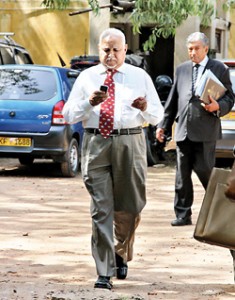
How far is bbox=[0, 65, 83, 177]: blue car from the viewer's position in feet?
54.2

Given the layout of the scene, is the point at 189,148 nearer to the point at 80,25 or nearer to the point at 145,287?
the point at 145,287

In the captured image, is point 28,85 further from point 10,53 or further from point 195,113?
point 195,113

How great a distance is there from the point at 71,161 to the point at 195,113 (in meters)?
6.17

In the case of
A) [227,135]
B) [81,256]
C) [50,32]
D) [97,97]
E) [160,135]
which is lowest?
[50,32]

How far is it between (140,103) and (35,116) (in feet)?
27.9

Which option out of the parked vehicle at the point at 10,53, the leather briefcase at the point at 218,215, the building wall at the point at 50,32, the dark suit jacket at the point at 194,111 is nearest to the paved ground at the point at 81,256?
the leather briefcase at the point at 218,215

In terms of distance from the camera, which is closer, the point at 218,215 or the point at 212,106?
the point at 218,215

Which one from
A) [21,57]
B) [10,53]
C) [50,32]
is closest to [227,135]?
[10,53]

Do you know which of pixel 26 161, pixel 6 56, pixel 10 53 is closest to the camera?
pixel 26 161

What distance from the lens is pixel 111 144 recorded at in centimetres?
821

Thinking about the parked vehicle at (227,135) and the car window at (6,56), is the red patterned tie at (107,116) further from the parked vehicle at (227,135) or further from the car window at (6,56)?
the car window at (6,56)

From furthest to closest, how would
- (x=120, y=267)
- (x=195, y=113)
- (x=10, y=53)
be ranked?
(x=10, y=53) → (x=195, y=113) → (x=120, y=267)

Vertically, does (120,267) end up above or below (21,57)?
above

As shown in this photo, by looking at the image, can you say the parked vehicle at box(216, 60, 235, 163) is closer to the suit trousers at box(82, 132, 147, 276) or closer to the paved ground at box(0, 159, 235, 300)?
the paved ground at box(0, 159, 235, 300)
